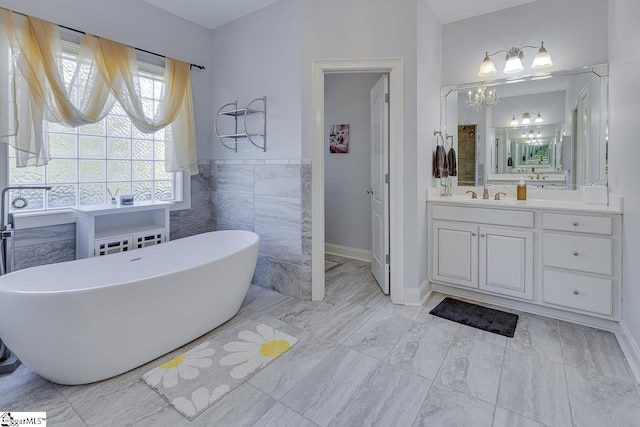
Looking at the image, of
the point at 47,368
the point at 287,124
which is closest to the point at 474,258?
the point at 287,124

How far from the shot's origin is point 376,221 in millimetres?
3357

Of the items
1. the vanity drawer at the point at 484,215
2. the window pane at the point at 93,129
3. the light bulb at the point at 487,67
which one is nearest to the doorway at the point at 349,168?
the vanity drawer at the point at 484,215

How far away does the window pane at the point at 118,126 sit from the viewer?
2.91 meters

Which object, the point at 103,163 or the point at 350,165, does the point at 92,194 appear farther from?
the point at 350,165

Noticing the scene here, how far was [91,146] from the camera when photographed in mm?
2799

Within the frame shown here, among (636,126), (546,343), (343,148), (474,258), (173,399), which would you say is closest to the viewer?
(173,399)

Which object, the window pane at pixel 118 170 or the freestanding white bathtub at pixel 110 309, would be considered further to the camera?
the window pane at pixel 118 170

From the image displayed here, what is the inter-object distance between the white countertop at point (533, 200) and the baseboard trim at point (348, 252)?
1418 mm

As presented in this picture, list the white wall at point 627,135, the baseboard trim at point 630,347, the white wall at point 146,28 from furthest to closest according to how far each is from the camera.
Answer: the white wall at point 146,28, the white wall at point 627,135, the baseboard trim at point 630,347

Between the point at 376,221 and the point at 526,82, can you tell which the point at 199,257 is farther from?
the point at 526,82

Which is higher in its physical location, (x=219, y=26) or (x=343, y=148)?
(x=219, y=26)

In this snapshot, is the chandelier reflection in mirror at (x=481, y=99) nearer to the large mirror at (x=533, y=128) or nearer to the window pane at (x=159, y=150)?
the large mirror at (x=533, y=128)

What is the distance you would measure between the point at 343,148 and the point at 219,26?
2020mm

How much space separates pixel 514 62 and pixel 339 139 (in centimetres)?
215
